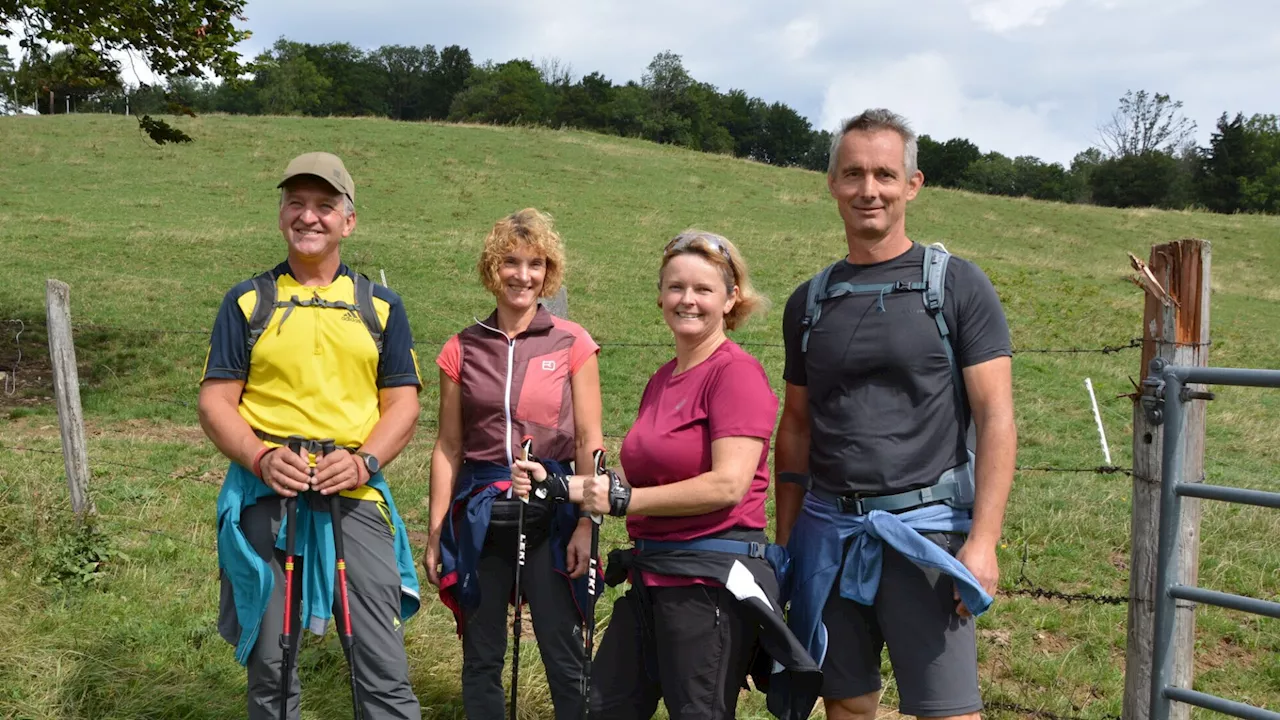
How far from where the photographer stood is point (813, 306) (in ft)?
10.3

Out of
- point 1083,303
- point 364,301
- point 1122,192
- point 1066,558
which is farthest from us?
point 1122,192

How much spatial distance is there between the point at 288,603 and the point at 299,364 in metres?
0.78

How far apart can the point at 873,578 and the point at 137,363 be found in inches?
496

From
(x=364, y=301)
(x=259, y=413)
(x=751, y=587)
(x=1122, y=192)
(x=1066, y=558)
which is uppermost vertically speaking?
(x=1122, y=192)

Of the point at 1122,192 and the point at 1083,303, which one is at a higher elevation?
the point at 1122,192

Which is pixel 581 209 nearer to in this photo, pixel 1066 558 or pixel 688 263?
pixel 1066 558

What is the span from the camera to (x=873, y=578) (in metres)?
2.97

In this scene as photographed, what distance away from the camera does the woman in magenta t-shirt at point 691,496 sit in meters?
3.08

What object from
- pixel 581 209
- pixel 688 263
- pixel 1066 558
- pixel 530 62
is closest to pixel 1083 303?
pixel 581 209

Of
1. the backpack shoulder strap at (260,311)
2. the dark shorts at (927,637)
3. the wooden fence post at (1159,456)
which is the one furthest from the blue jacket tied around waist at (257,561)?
the wooden fence post at (1159,456)

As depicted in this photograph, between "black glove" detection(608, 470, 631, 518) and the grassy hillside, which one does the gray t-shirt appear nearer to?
"black glove" detection(608, 470, 631, 518)

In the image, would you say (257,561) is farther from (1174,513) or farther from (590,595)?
(1174,513)

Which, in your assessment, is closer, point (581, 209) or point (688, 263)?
point (688, 263)

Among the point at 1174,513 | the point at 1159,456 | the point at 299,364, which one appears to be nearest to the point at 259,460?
the point at 299,364
